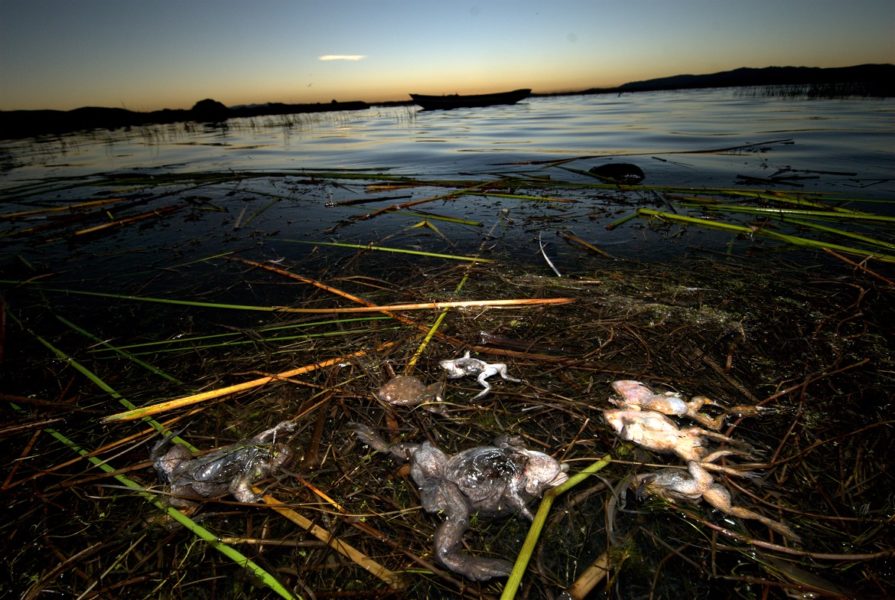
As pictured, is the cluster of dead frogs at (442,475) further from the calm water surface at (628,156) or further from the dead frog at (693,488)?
the calm water surface at (628,156)

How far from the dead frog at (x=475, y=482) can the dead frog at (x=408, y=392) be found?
321 mm

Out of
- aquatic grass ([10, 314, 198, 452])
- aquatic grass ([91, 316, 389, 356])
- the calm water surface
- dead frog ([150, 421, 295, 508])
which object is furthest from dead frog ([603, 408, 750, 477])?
the calm water surface

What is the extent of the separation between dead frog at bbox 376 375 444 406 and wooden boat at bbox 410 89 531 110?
61549mm

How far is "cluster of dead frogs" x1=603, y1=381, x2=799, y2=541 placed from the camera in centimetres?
136

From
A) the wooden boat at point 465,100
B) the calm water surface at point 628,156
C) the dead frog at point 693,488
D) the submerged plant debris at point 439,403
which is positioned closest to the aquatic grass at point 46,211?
the submerged plant debris at point 439,403

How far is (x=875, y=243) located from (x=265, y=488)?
15.9 feet

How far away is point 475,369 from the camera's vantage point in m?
2.06

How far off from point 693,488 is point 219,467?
6.21 ft

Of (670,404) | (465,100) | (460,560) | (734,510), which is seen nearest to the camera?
(460,560)

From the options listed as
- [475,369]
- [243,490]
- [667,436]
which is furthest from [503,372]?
[243,490]

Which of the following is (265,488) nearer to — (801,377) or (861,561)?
(861,561)

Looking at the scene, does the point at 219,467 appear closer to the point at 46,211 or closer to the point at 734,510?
the point at 734,510

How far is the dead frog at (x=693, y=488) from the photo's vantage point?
131cm

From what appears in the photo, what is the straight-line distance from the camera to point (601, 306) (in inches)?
105
